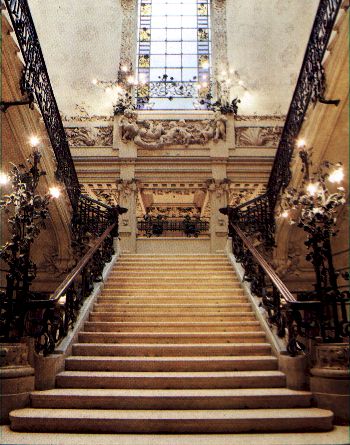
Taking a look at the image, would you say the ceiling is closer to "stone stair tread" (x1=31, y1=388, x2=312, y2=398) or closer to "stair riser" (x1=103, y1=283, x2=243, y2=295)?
"stair riser" (x1=103, y1=283, x2=243, y2=295)

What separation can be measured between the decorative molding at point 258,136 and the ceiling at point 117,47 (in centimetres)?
78

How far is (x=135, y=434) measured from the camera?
124 inches

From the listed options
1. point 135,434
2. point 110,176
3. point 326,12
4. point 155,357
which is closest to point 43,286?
point 110,176

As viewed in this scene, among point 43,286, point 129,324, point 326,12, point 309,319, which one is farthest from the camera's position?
point 43,286

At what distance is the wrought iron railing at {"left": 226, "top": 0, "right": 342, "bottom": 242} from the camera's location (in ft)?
18.9

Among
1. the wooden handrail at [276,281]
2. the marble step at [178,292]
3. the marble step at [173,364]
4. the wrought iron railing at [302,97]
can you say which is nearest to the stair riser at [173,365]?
the marble step at [173,364]

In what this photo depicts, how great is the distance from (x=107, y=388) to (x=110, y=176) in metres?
8.62

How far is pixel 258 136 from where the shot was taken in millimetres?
12000

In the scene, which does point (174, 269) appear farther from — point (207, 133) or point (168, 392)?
point (207, 133)

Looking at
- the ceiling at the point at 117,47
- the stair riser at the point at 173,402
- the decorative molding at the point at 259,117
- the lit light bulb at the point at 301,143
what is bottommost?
the stair riser at the point at 173,402

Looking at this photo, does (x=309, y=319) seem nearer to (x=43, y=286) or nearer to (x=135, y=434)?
(x=135, y=434)

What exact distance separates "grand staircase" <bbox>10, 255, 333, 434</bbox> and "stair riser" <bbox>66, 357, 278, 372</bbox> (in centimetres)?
1

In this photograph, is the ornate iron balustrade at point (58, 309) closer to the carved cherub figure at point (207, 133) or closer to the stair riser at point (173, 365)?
the stair riser at point (173, 365)

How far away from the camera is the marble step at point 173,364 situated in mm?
4141
